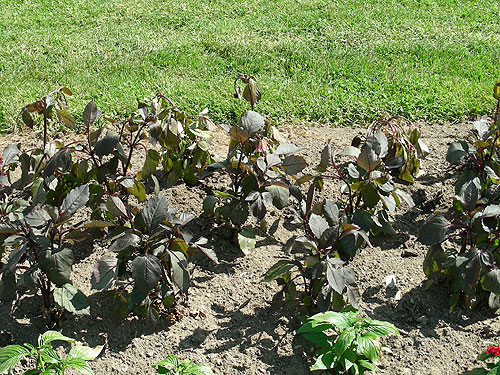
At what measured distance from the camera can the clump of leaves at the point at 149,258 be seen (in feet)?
Result: 10.1

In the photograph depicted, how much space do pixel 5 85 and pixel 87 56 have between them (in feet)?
3.05

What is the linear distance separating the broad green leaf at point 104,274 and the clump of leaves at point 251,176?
81 centimetres

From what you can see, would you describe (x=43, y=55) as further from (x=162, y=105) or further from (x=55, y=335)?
(x=55, y=335)

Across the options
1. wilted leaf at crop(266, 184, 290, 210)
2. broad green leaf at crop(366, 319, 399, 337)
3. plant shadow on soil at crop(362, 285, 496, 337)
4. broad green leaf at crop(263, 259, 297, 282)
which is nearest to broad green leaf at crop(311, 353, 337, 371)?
broad green leaf at crop(366, 319, 399, 337)

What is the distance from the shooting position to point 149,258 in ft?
10.1

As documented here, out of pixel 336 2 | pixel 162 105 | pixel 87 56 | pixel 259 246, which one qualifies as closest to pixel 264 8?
pixel 336 2

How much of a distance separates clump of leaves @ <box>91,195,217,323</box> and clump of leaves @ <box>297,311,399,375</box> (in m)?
0.68

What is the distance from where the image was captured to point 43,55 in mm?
6684

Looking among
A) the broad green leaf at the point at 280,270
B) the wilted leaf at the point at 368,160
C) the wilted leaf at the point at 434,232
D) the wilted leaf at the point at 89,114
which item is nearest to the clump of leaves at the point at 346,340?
the broad green leaf at the point at 280,270

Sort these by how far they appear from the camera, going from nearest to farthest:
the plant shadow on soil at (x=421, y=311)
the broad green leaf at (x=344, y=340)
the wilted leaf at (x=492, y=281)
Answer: the broad green leaf at (x=344, y=340), the wilted leaf at (x=492, y=281), the plant shadow on soil at (x=421, y=311)

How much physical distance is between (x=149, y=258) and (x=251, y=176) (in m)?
0.91

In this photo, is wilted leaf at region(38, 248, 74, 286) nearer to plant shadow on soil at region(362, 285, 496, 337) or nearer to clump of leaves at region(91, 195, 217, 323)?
clump of leaves at region(91, 195, 217, 323)

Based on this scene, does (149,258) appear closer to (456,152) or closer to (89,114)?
(89,114)

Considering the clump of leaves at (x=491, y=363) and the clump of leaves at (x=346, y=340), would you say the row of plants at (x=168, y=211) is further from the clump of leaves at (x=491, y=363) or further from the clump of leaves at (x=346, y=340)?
the clump of leaves at (x=491, y=363)
